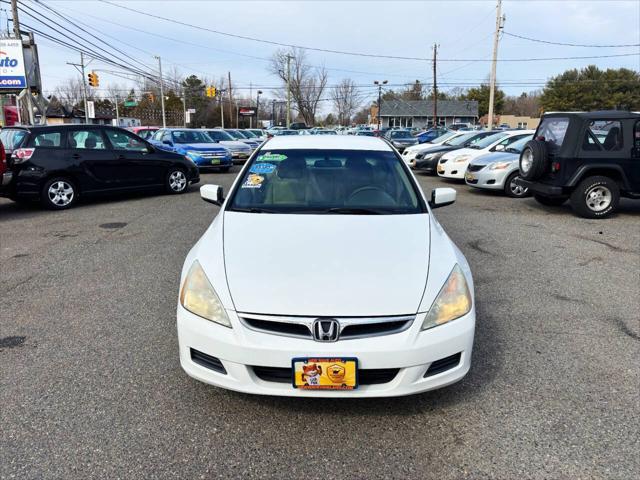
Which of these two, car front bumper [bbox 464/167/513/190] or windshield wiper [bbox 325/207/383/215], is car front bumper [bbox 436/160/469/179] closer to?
car front bumper [bbox 464/167/513/190]

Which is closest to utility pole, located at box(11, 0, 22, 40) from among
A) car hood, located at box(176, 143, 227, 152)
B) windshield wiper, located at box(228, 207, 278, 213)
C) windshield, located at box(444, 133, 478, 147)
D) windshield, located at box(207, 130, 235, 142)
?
windshield, located at box(207, 130, 235, 142)

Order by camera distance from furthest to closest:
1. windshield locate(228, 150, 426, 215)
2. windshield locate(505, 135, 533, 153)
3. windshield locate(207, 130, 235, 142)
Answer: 1. windshield locate(207, 130, 235, 142)
2. windshield locate(505, 135, 533, 153)
3. windshield locate(228, 150, 426, 215)

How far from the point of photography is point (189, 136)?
58.5 feet

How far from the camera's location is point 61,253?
655 cm

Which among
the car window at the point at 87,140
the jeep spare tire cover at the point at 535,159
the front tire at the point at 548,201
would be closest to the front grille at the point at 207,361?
the jeep spare tire cover at the point at 535,159

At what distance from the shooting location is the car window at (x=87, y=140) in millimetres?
9726

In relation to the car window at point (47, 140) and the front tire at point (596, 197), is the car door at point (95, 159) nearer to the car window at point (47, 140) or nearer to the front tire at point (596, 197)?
the car window at point (47, 140)

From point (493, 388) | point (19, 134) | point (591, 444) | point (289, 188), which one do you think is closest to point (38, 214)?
point (19, 134)

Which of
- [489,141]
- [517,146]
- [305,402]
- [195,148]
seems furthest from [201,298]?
[195,148]

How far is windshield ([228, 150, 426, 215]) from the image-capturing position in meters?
3.79

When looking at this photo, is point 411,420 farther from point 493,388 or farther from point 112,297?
point 112,297

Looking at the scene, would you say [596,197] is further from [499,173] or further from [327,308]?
[327,308]

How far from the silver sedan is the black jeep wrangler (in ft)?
8.15

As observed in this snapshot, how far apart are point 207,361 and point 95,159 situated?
8.60m
